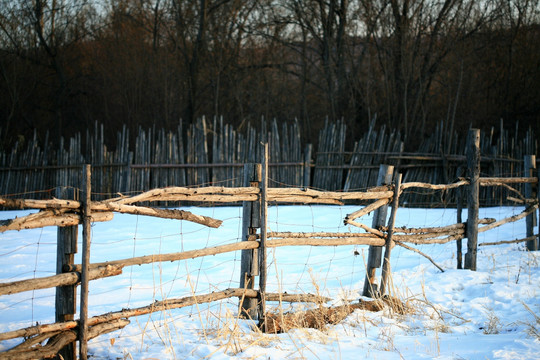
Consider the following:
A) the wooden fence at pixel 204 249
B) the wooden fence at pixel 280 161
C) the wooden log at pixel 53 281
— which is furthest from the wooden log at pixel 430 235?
the wooden fence at pixel 280 161

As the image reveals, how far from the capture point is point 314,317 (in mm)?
4273

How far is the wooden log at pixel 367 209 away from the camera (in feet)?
15.4

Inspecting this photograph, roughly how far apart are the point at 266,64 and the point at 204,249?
14.0 metres

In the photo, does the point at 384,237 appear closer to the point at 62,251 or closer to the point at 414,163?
the point at 62,251

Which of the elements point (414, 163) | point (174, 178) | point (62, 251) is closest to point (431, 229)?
point (62, 251)

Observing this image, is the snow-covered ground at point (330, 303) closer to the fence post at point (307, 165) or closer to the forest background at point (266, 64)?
the fence post at point (307, 165)

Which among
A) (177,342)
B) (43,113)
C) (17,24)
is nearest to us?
(177,342)

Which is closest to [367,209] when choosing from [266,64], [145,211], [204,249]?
[204,249]

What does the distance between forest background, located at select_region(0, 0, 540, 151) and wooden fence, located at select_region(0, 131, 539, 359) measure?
24.5ft

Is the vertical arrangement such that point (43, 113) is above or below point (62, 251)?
above

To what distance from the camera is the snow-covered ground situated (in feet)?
11.5

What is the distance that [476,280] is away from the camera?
5621 millimetres

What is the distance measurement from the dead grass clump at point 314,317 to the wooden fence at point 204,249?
62mm

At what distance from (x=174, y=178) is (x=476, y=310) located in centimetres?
792
